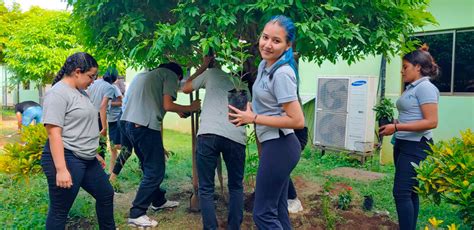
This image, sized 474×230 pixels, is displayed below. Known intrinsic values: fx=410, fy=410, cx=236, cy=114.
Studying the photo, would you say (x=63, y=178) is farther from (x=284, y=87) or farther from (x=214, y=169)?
(x=284, y=87)

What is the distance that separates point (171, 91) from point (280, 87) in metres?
1.71

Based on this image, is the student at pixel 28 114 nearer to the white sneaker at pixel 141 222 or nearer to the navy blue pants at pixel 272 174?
the white sneaker at pixel 141 222

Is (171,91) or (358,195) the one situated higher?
(171,91)

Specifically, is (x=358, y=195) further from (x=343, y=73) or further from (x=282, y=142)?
(x=343, y=73)

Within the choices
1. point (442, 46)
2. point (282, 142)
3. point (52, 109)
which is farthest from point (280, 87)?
point (442, 46)

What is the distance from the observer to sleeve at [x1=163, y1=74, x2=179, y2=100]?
396cm

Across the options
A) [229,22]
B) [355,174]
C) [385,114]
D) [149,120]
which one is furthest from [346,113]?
[229,22]

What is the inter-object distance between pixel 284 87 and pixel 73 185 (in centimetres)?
172

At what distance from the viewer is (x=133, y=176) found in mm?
6023

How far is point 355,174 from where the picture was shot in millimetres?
6730

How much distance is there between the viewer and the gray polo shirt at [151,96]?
3951mm

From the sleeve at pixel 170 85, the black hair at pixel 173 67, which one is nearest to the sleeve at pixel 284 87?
the sleeve at pixel 170 85

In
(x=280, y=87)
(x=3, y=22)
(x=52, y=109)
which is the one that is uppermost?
(x=3, y=22)

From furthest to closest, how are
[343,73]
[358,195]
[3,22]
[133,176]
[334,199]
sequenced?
[3,22] < [343,73] < [133,176] < [358,195] < [334,199]
